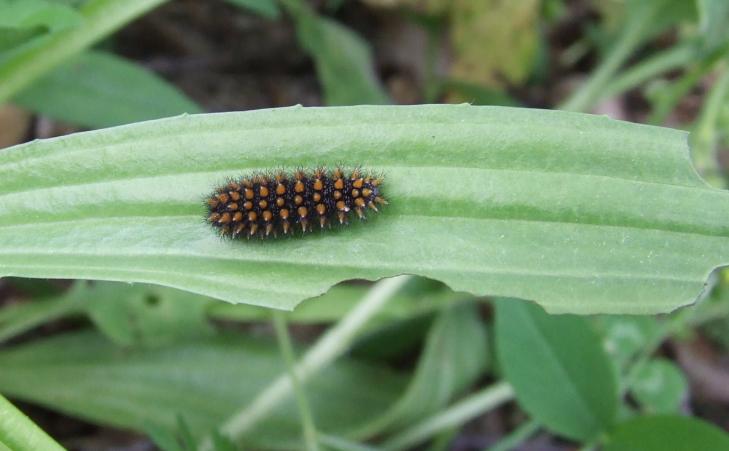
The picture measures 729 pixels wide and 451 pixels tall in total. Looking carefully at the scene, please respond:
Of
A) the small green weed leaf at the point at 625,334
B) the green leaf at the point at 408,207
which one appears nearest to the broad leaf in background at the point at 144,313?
the green leaf at the point at 408,207

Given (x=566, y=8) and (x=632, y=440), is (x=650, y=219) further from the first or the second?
(x=566, y=8)

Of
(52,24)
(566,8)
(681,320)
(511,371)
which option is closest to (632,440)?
(511,371)

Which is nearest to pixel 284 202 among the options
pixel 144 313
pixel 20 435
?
pixel 20 435

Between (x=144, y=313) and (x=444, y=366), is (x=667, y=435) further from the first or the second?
(x=144, y=313)

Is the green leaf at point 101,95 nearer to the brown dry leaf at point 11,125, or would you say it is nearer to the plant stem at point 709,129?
the brown dry leaf at point 11,125

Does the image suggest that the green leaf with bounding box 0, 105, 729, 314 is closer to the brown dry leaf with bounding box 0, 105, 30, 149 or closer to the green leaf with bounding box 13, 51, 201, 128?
the green leaf with bounding box 13, 51, 201, 128

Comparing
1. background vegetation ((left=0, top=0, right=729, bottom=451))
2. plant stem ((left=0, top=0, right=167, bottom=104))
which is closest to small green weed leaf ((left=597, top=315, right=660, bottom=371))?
background vegetation ((left=0, top=0, right=729, bottom=451))
